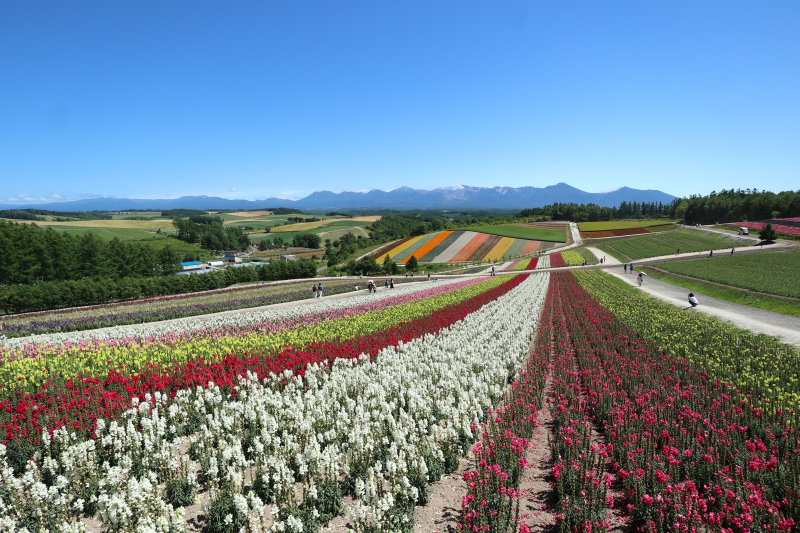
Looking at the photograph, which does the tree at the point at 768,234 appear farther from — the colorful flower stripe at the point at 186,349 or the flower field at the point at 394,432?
the colorful flower stripe at the point at 186,349

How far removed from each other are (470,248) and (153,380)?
79.8m

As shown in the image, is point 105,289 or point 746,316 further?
point 105,289

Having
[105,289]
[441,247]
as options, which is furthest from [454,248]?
[105,289]

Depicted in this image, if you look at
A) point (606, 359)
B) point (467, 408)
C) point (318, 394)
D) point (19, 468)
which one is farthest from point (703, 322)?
point (19, 468)

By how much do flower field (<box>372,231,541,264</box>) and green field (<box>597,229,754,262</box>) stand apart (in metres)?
17.5

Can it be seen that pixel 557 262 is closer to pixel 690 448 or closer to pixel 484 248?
pixel 484 248

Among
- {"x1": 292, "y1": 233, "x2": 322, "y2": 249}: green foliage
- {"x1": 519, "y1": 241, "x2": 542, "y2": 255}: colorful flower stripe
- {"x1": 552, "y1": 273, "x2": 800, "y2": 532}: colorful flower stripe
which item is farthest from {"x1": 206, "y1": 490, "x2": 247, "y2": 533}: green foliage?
{"x1": 292, "y1": 233, "x2": 322, "y2": 249}: green foliage

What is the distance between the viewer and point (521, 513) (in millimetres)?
5914

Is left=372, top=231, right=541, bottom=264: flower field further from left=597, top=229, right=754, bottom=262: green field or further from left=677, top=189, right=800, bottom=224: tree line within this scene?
left=677, top=189, right=800, bottom=224: tree line

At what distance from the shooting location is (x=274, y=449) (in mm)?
6676

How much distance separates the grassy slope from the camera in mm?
22345

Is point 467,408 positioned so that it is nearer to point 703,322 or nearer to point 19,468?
point 19,468

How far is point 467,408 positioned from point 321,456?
3996mm

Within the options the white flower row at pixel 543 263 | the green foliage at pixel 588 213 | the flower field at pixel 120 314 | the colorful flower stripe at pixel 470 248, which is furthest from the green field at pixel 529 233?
the flower field at pixel 120 314
